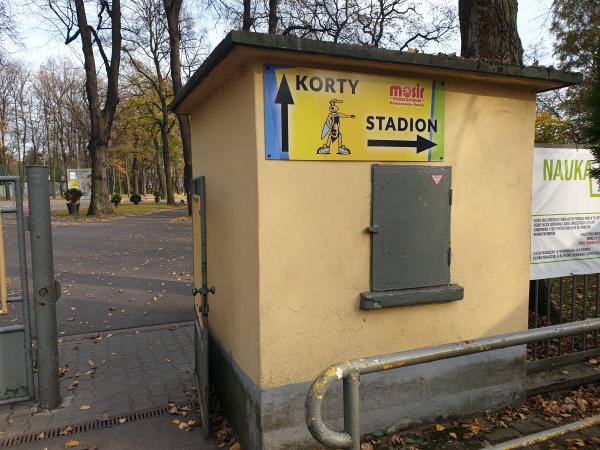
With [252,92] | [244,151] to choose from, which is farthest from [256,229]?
[252,92]

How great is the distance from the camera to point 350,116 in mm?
3121

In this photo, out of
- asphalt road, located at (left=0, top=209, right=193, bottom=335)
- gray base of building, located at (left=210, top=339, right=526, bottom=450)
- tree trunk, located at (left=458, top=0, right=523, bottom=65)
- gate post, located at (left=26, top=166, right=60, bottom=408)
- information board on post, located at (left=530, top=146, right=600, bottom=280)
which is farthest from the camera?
asphalt road, located at (left=0, top=209, right=193, bottom=335)

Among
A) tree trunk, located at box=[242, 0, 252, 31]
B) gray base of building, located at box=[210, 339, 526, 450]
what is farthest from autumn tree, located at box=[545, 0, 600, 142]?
gray base of building, located at box=[210, 339, 526, 450]

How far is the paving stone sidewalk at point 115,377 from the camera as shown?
3.89m

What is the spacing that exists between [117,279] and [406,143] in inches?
291

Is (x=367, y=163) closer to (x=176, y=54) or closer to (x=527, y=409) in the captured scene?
(x=527, y=409)

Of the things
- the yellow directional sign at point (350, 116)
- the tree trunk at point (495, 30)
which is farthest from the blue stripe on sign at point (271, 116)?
the tree trunk at point (495, 30)

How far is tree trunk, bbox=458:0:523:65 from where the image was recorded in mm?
5566

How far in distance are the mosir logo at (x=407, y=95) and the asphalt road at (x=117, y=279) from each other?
467 cm

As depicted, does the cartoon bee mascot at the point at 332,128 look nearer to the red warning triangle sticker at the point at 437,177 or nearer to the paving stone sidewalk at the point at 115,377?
the red warning triangle sticker at the point at 437,177

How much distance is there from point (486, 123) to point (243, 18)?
684 inches

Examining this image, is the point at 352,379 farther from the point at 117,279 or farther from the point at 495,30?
the point at 117,279

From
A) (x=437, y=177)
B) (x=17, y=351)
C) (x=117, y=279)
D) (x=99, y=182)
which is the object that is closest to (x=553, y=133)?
(x=437, y=177)

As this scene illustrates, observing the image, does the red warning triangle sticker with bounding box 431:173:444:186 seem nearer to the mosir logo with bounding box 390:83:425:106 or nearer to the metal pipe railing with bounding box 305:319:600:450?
the mosir logo with bounding box 390:83:425:106
